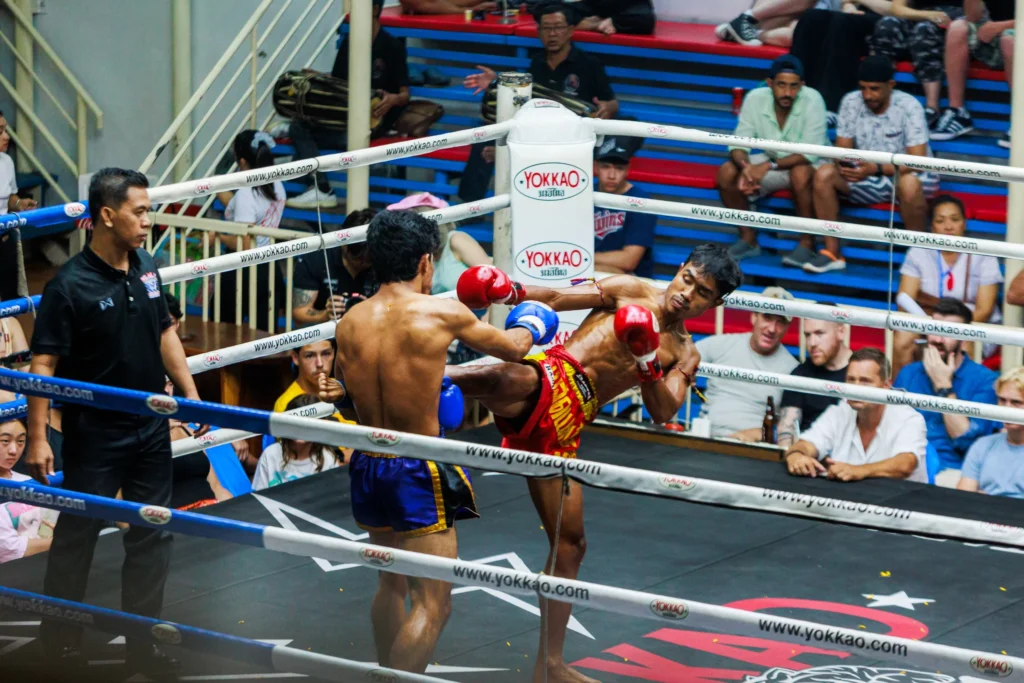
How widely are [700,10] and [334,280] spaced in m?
3.75

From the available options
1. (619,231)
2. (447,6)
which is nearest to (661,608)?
(619,231)

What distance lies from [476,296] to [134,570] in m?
1.10

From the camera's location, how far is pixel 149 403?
291 cm

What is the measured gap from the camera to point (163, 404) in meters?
2.90

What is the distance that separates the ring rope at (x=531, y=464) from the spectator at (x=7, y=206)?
15.8ft

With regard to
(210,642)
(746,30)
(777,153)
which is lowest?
(210,642)

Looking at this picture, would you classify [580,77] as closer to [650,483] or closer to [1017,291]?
[1017,291]

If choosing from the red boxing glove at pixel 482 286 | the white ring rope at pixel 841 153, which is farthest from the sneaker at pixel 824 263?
the red boxing glove at pixel 482 286

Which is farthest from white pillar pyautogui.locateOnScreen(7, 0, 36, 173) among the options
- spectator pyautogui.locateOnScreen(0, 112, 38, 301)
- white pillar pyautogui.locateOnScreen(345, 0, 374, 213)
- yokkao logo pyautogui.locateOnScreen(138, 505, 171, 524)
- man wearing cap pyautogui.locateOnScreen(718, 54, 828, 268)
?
yokkao logo pyautogui.locateOnScreen(138, 505, 171, 524)

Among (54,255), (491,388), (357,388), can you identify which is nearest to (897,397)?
(491,388)

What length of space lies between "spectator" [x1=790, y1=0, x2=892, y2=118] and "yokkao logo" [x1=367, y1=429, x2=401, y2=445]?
4903 millimetres

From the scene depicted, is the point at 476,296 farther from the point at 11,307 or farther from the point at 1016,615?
the point at 1016,615

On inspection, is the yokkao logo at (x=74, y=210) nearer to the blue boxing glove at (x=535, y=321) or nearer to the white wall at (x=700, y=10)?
the blue boxing glove at (x=535, y=321)

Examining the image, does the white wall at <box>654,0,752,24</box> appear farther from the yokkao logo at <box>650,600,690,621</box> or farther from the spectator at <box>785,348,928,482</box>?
the yokkao logo at <box>650,600,690,621</box>
